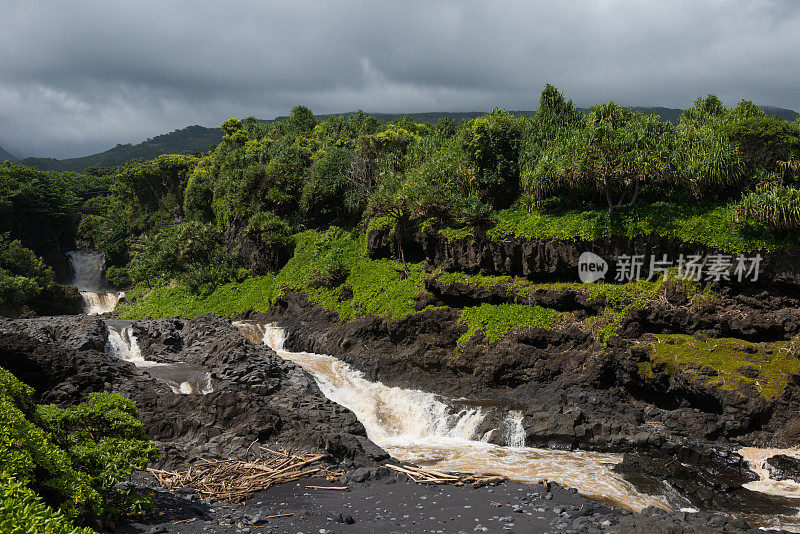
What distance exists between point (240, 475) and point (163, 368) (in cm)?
1229

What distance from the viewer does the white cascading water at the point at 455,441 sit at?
13.3m

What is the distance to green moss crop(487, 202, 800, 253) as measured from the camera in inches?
777

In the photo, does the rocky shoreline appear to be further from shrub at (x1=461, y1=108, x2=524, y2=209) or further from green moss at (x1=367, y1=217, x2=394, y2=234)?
shrub at (x1=461, y1=108, x2=524, y2=209)

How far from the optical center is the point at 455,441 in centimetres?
1761

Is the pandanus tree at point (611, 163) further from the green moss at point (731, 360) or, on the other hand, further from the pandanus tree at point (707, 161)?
the green moss at point (731, 360)

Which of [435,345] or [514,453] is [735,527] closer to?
[514,453]

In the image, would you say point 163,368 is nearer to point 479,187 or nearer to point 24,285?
point 479,187

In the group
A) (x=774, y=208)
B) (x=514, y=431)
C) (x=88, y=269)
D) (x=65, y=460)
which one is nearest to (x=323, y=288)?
(x=514, y=431)

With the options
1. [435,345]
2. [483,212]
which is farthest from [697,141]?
[435,345]

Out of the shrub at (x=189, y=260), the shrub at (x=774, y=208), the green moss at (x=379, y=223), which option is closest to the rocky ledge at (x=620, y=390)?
the shrub at (x=774, y=208)

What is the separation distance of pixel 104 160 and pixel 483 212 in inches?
7365

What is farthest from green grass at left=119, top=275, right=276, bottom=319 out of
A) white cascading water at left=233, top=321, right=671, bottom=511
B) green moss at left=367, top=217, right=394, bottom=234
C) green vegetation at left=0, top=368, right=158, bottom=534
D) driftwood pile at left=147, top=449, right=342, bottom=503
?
green vegetation at left=0, top=368, right=158, bottom=534

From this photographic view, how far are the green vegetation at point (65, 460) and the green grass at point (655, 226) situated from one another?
64.4ft

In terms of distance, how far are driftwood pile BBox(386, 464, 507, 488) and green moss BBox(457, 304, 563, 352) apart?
33.3ft
